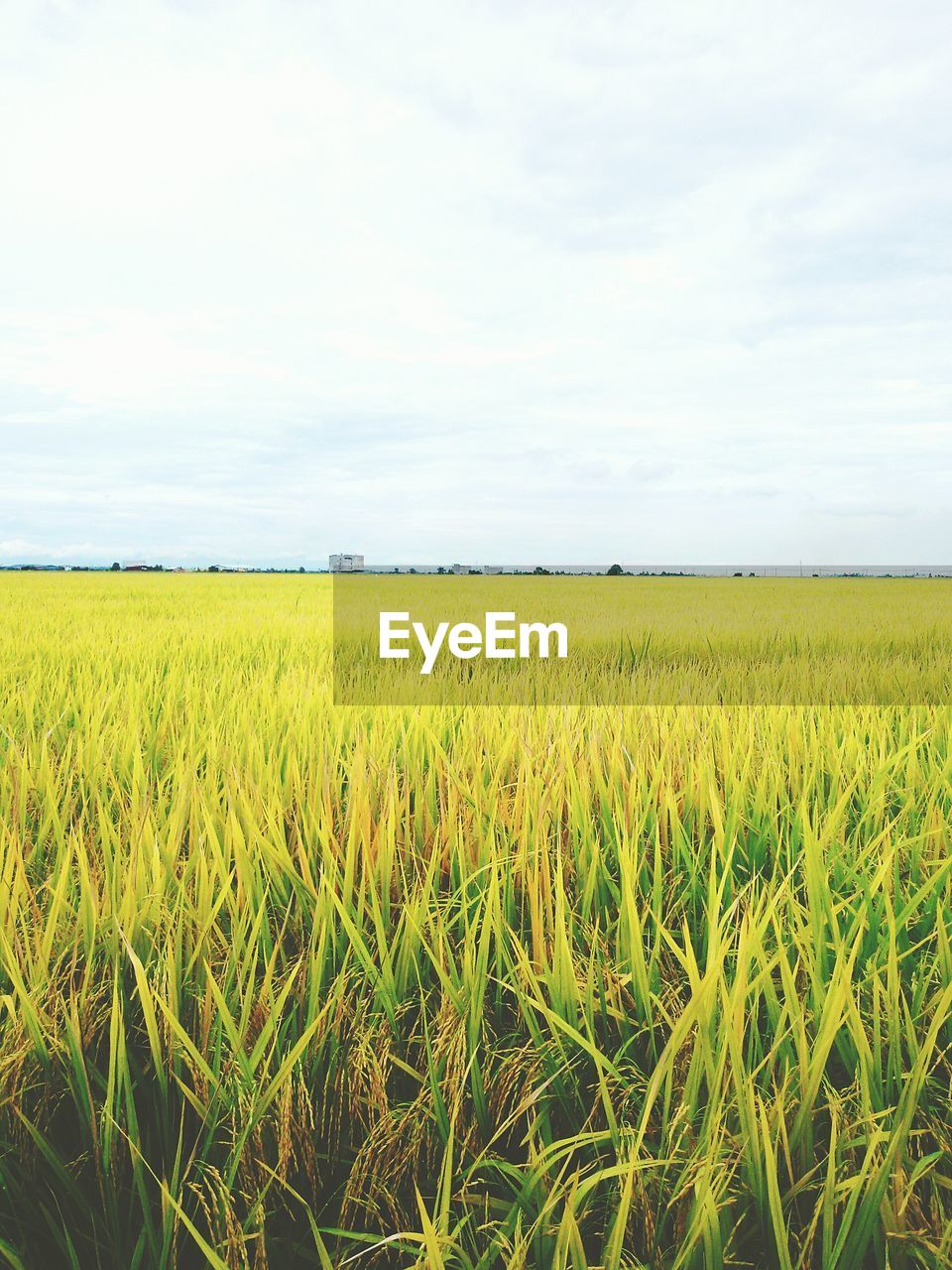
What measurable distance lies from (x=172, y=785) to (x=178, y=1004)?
921 mm

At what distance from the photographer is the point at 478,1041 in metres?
0.86

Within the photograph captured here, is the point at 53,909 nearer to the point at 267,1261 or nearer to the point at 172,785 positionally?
the point at 267,1261

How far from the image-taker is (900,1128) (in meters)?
0.68

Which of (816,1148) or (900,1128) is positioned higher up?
(900,1128)

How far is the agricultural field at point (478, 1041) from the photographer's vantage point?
717 mm

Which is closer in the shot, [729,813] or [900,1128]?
[900,1128]

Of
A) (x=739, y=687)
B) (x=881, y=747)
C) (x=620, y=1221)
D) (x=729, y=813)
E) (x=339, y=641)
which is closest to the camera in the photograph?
(x=620, y=1221)

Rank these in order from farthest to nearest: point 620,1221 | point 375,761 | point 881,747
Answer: point 881,747
point 375,761
point 620,1221

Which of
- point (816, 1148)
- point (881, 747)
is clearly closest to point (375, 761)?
point (816, 1148)

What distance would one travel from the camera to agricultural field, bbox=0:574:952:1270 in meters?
0.72

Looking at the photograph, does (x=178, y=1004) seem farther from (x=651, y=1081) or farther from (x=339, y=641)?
(x=339, y=641)

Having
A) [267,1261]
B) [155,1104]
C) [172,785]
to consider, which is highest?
[172,785]

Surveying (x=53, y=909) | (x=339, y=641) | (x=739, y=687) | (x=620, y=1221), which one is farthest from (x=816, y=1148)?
(x=339, y=641)

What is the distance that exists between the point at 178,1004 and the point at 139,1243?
0.27 meters
